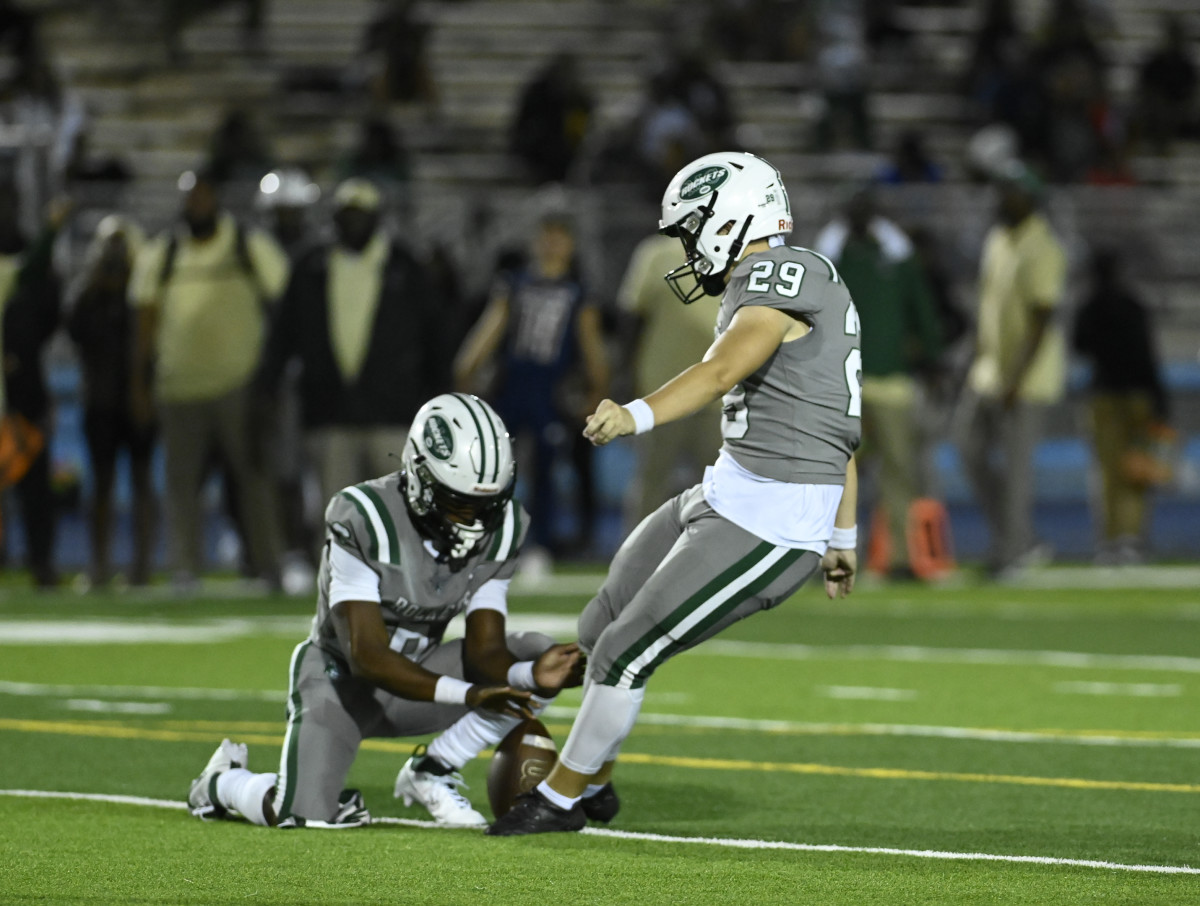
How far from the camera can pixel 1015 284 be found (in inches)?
527

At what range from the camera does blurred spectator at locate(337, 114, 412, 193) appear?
18.0 m

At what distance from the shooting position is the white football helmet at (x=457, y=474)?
604 cm

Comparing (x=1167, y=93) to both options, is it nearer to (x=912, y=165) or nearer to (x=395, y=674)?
(x=912, y=165)

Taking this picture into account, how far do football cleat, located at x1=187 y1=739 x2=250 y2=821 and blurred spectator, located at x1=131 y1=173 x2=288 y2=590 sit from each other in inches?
259

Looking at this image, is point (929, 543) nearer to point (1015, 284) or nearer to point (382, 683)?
point (1015, 284)

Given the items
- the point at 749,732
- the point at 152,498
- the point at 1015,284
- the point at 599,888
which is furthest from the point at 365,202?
the point at 599,888

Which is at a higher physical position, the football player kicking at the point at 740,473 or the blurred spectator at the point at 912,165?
the football player kicking at the point at 740,473

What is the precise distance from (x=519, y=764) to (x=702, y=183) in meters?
1.67

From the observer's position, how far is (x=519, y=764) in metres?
6.28

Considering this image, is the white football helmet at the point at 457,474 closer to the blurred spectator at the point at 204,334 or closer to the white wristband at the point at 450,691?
the white wristband at the point at 450,691

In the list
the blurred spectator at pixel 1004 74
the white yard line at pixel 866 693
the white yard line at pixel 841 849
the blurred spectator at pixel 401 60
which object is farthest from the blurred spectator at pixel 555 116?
the white yard line at pixel 841 849

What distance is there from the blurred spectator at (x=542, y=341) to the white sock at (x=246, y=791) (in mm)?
7211

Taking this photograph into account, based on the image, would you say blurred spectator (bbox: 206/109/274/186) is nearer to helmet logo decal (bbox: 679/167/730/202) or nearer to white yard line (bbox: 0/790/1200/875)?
white yard line (bbox: 0/790/1200/875)

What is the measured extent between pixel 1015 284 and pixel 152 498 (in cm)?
529
